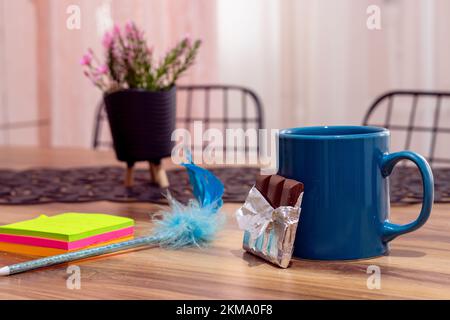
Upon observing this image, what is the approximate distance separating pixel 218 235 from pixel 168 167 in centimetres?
65

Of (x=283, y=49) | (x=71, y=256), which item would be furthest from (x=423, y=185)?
(x=283, y=49)

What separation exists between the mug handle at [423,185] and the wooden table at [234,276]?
0.11 ft

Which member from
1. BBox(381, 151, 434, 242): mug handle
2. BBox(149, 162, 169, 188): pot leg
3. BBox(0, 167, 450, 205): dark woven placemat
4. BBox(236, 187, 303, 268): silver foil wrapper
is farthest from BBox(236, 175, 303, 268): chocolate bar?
BBox(149, 162, 169, 188): pot leg

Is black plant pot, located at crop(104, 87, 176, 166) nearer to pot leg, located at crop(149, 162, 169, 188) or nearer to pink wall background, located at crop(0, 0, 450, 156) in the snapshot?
pot leg, located at crop(149, 162, 169, 188)

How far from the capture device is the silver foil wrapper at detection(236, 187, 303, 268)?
0.71 metres

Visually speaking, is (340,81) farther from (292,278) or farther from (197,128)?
(292,278)

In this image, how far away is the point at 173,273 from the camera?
0.72 metres

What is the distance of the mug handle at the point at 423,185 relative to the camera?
2.34ft

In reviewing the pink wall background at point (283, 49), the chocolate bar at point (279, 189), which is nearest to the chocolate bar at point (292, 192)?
the chocolate bar at point (279, 189)

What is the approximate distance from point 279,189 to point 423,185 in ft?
0.48

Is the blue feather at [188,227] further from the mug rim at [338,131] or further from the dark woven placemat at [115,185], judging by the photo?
the dark woven placemat at [115,185]

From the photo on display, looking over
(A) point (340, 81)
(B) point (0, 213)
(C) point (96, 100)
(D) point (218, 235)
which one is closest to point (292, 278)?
(D) point (218, 235)

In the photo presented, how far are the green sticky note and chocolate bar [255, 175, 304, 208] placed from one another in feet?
0.63

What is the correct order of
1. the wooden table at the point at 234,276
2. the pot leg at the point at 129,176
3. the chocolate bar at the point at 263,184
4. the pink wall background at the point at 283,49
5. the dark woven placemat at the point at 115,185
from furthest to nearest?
the pink wall background at the point at 283,49, the pot leg at the point at 129,176, the dark woven placemat at the point at 115,185, the chocolate bar at the point at 263,184, the wooden table at the point at 234,276
